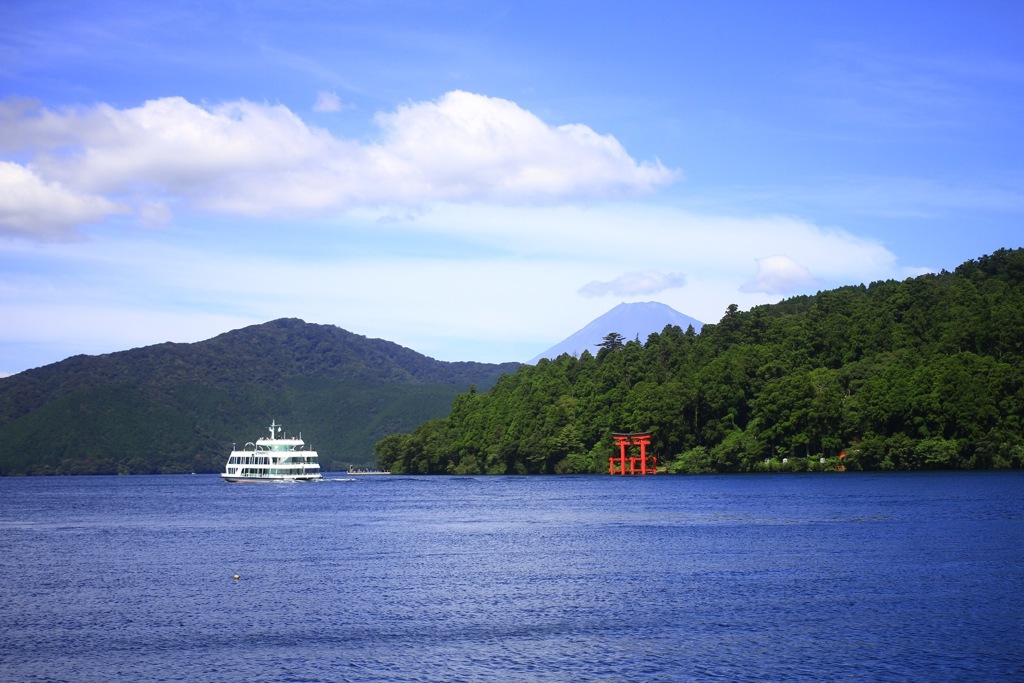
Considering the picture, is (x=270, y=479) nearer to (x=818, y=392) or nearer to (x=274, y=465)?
(x=274, y=465)

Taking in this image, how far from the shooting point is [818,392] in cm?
14525

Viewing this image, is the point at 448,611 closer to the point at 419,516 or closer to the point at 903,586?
the point at 903,586

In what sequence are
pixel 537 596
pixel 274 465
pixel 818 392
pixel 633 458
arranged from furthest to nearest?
pixel 274 465 < pixel 633 458 < pixel 818 392 < pixel 537 596

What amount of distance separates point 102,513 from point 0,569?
50.9 metres

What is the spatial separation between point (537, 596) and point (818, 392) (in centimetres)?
10783

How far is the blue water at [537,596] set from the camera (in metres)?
33.8

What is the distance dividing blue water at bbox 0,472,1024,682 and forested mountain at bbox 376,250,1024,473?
143ft

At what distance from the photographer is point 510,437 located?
189 meters

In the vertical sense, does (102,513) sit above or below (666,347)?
below

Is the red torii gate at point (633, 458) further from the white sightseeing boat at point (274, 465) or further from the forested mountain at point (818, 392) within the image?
→ the white sightseeing boat at point (274, 465)

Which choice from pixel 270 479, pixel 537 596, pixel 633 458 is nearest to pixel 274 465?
pixel 270 479

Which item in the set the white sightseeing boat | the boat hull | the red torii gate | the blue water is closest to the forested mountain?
the red torii gate

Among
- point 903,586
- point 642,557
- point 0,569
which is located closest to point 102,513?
point 0,569

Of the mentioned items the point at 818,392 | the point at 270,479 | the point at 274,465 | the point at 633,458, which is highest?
the point at 818,392
